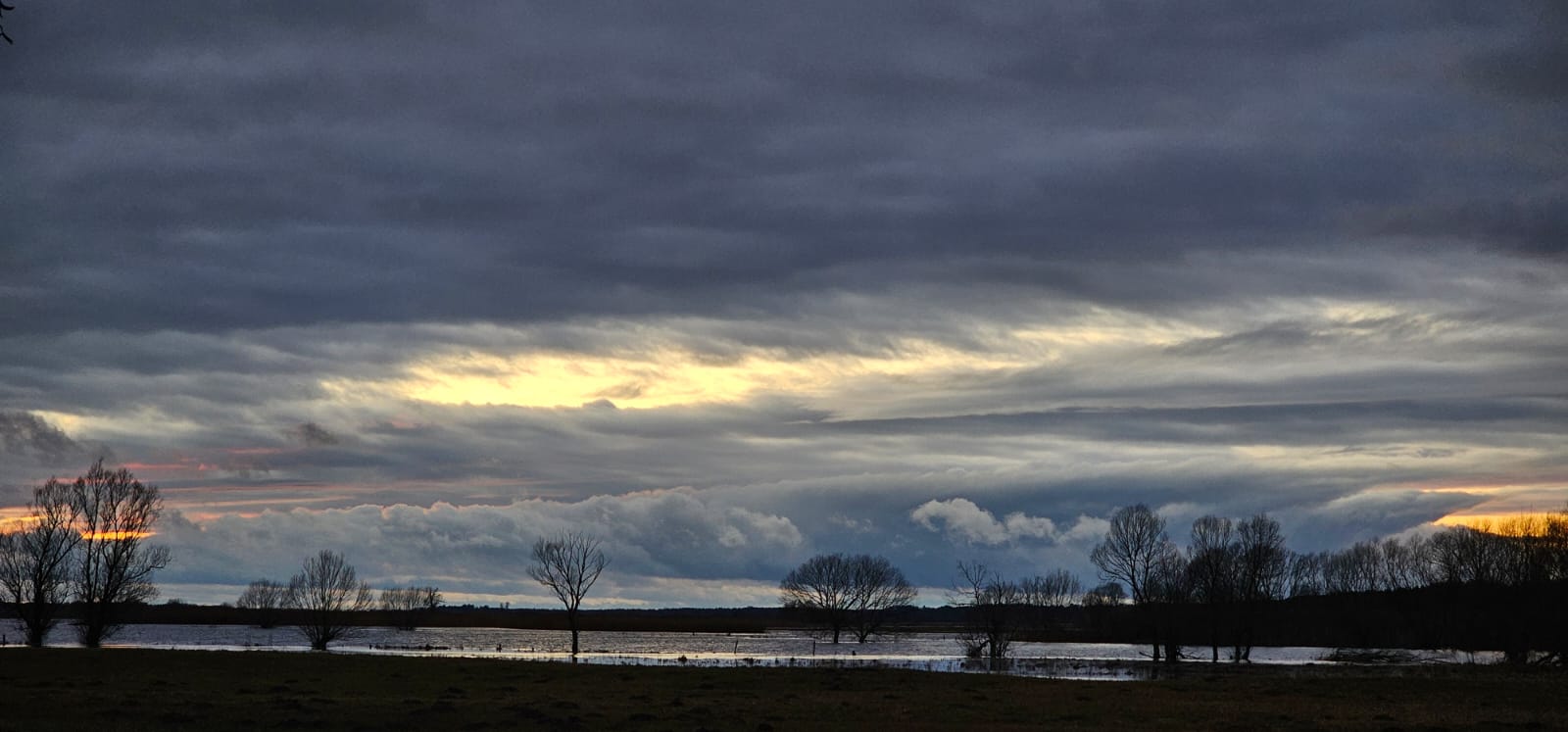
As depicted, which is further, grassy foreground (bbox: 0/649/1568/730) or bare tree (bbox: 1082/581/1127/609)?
bare tree (bbox: 1082/581/1127/609)

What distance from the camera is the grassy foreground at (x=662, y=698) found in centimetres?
3984

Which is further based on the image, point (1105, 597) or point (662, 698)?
→ point (1105, 597)

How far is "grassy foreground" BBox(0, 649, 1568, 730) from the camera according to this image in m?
39.8

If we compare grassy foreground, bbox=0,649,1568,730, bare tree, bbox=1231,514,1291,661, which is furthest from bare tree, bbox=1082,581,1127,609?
grassy foreground, bbox=0,649,1568,730

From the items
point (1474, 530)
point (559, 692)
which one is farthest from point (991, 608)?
point (1474, 530)

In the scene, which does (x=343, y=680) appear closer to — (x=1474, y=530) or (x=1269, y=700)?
(x=1269, y=700)

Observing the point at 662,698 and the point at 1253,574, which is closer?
the point at 662,698

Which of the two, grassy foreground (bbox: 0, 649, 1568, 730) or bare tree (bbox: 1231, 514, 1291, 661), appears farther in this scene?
bare tree (bbox: 1231, 514, 1291, 661)

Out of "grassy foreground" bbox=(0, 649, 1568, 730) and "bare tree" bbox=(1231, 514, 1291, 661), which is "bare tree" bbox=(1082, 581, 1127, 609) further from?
"grassy foreground" bbox=(0, 649, 1568, 730)

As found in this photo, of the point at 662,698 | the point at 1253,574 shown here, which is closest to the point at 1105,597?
the point at 1253,574

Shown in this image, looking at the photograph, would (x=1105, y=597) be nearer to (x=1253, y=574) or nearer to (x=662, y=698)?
(x=1253, y=574)

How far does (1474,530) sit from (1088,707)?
162 m

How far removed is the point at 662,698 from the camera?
2012 inches

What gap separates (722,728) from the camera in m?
38.9
